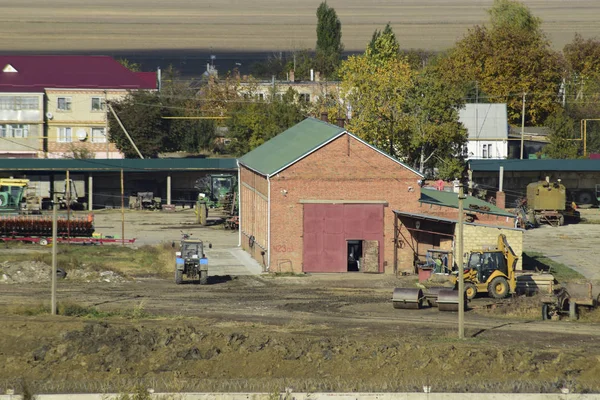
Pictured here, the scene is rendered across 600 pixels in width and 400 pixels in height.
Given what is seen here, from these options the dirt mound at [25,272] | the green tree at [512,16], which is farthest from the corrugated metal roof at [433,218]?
the green tree at [512,16]

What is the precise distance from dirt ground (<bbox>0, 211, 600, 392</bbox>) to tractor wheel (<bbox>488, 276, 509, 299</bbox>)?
624 millimetres

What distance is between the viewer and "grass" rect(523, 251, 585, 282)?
4944cm

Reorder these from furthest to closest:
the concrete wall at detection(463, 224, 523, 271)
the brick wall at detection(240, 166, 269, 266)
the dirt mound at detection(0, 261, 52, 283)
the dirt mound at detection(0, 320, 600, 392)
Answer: the brick wall at detection(240, 166, 269, 266) → the concrete wall at detection(463, 224, 523, 271) → the dirt mound at detection(0, 261, 52, 283) → the dirt mound at detection(0, 320, 600, 392)

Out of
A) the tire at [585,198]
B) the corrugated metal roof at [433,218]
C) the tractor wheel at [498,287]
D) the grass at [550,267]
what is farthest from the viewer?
the tire at [585,198]

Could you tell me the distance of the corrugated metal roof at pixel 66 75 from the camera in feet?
315

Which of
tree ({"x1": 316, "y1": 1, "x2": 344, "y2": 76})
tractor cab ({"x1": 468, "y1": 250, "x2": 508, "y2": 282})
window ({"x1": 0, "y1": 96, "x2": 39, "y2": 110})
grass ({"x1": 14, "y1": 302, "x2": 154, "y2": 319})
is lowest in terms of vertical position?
grass ({"x1": 14, "y1": 302, "x2": 154, "y2": 319})

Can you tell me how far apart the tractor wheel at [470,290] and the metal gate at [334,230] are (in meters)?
8.08

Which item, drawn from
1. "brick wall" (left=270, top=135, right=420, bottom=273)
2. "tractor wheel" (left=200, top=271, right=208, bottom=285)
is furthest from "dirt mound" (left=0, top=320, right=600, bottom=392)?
"brick wall" (left=270, top=135, right=420, bottom=273)

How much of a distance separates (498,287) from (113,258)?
20.5 meters

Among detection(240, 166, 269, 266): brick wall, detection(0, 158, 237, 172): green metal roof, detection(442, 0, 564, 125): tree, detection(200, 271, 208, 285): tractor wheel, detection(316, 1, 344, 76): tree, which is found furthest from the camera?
detection(316, 1, 344, 76): tree

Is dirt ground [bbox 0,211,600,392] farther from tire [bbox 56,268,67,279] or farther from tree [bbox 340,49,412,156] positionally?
tree [bbox 340,49,412,156]

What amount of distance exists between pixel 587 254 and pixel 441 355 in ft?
92.8

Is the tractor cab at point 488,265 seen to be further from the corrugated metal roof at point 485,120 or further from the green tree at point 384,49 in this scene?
the green tree at point 384,49

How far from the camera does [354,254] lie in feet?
170
